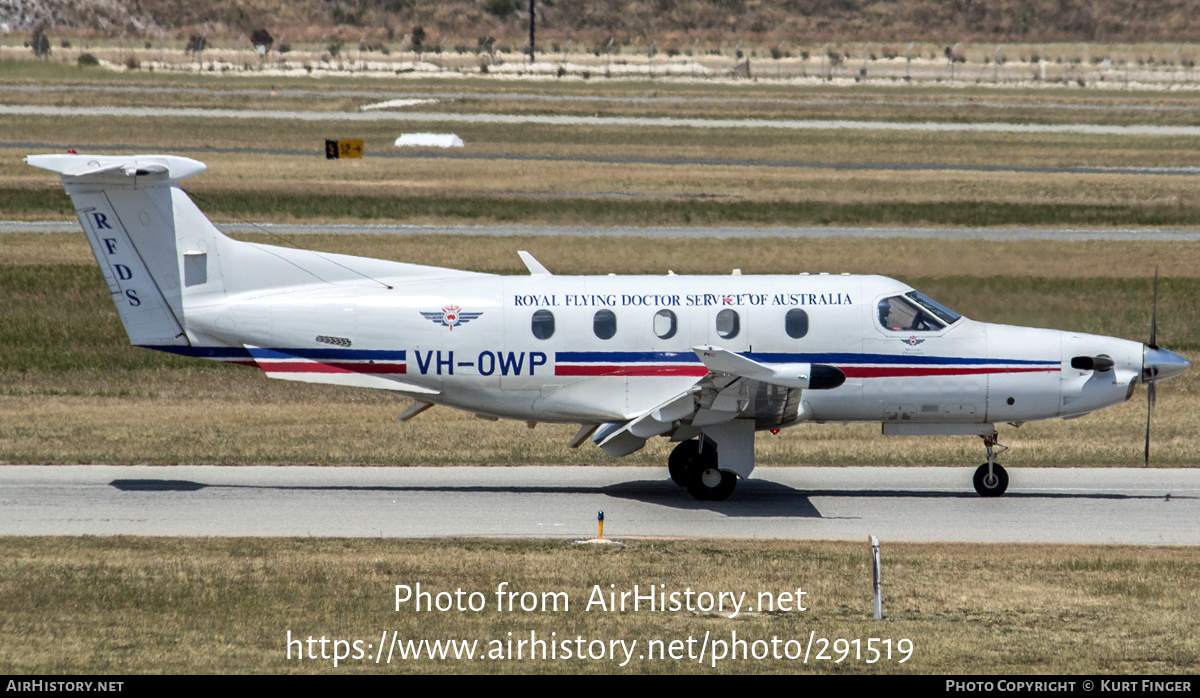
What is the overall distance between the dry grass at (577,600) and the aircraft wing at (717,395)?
7.00ft

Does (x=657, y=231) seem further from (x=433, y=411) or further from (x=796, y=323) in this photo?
(x=796, y=323)

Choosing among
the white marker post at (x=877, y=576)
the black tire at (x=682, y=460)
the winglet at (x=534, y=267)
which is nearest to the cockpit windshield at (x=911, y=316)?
the black tire at (x=682, y=460)

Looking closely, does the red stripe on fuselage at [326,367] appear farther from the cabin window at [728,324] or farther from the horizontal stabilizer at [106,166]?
the cabin window at [728,324]

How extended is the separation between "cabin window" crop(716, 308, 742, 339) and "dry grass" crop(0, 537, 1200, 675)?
130 inches

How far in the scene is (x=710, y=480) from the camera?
1884 cm

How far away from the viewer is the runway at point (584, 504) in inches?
679

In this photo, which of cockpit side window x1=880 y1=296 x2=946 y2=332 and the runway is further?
cockpit side window x1=880 y1=296 x2=946 y2=332

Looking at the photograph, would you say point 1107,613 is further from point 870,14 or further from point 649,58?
point 870,14

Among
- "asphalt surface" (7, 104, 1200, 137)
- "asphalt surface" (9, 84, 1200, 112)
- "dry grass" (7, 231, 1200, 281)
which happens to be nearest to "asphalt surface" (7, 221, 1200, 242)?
"dry grass" (7, 231, 1200, 281)

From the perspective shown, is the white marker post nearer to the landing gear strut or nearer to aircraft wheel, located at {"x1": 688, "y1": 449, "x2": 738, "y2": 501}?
aircraft wheel, located at {"x1": 688, "y1": 449, "x2": 738, "y2": 501}

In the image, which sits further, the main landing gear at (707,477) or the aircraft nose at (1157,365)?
the main landing gear at (707,477)

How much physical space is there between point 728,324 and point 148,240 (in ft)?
26.6

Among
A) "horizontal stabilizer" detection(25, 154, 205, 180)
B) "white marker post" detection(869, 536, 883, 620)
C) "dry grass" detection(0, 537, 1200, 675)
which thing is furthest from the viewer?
"horizontal stabilizer" detection(25, 154, 205, 180)

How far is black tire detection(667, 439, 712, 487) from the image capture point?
19.3 m
